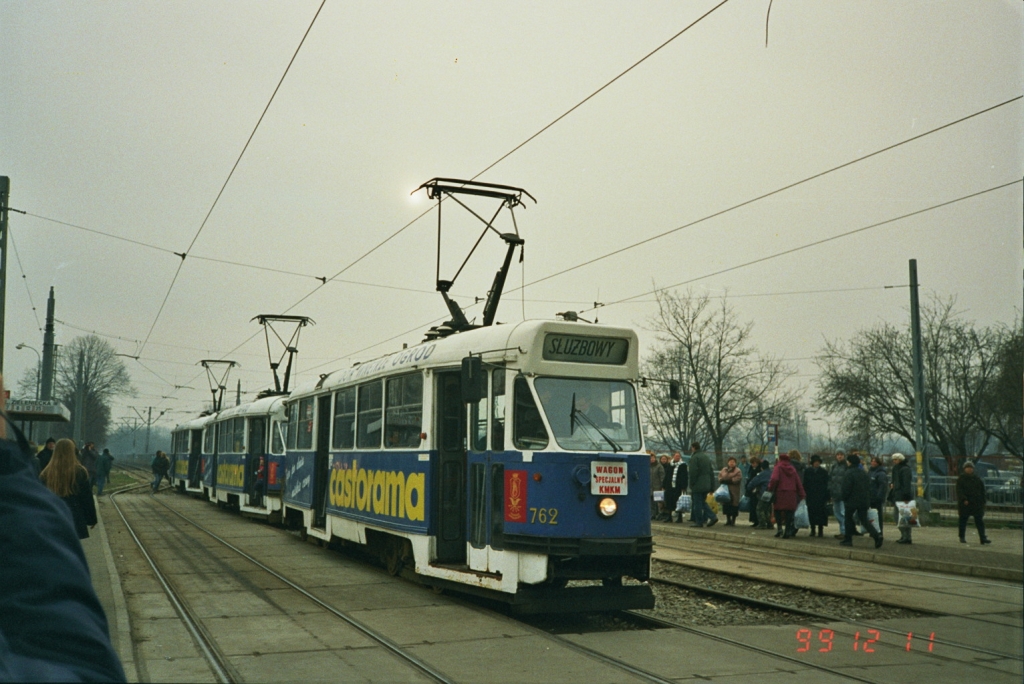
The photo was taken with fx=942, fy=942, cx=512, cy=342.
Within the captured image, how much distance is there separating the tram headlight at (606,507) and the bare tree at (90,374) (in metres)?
22.1

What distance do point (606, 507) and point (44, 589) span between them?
8457 mm

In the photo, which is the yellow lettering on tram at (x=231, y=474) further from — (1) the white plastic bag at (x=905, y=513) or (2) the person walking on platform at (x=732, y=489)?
(1) the white plastic bag at (x=905, y=513)

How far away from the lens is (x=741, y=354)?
33.2 m

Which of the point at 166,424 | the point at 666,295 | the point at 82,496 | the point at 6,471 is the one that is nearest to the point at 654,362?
the point at 666,295

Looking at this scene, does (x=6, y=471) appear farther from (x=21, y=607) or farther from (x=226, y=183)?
(x=226, y=183)

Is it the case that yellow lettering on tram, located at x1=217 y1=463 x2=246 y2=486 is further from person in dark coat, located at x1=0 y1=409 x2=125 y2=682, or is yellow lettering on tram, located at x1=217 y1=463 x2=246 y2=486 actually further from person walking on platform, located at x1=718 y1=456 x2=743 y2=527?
person in dark coat, located at x1=0 y1=409 x2=125 y2=682

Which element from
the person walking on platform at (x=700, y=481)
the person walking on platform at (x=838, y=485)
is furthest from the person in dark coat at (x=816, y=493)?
the person walking on platform at (x=700, y=481)

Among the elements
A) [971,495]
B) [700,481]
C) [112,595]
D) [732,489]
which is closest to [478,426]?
[112,595]

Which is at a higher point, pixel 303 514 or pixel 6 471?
pixel 6 471

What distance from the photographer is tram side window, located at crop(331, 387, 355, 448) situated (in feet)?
45.6

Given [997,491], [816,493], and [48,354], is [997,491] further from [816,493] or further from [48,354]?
[48,354]

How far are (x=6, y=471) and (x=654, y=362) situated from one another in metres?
34.2

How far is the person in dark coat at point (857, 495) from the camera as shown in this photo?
15727 millimetres

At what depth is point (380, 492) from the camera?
12.1 meters
